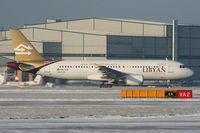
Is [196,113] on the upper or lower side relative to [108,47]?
lower

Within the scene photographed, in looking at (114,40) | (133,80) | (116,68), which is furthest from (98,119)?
(114,40)

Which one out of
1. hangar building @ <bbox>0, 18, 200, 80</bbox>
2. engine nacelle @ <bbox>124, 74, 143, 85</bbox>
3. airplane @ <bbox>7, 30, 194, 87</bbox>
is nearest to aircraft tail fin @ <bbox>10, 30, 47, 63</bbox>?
airplane @ <bbox>7, 30, 194, 87</bbox>

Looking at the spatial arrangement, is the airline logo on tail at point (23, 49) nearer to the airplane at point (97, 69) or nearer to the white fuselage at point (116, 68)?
the airplane at point (97, 69)

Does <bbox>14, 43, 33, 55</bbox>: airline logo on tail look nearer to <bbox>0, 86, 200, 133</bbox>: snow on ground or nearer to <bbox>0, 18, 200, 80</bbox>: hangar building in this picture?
<bbox>0, 18, 200, 80</bbox>: hangar building

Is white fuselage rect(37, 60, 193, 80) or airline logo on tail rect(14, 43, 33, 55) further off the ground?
airline logo on tail rect(14, 43, 33, 55)

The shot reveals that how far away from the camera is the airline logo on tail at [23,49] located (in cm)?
7275

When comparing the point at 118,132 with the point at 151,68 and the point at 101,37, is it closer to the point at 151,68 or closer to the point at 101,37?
the point at 151,68

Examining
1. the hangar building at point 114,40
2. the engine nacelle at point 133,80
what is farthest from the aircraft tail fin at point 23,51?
the hangar building at point 114,40

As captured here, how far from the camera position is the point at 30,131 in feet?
82.8

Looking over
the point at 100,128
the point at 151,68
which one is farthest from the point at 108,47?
the point at 100,128

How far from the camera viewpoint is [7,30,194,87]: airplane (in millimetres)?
71312

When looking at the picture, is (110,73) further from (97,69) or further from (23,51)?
(23,51)

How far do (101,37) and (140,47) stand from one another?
29.3ft

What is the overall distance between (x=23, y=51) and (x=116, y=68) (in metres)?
13.8
